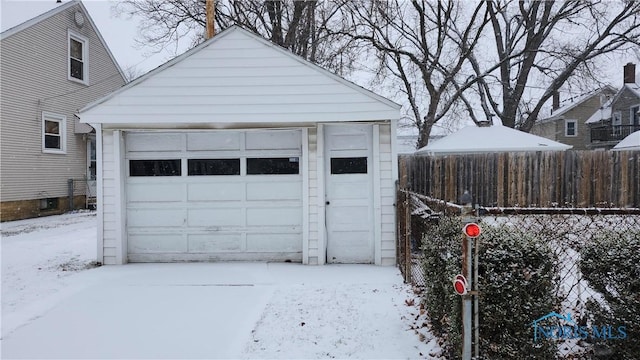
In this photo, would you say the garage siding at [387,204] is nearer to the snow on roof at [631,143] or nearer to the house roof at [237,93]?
the house roof at [237,93]

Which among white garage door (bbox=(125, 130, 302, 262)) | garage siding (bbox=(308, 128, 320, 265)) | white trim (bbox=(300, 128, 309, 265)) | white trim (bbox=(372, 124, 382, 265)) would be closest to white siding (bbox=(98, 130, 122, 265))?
white garage door (bbox=(125, 130, 302, 262))

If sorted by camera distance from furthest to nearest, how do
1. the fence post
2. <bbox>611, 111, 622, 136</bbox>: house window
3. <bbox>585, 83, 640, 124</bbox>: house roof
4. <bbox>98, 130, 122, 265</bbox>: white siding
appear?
<bbox>611, 111, 622, 136</bbox>: house window
<bbox>585, 83, 640, 124</bbox>: house roof
the fence post
<bbox>98, 130, 122, 265</bbox>: white siding

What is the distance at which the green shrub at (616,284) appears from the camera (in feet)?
10.1

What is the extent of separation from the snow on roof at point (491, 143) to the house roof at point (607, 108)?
15964 millimetres

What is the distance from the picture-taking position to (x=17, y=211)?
43.0ft

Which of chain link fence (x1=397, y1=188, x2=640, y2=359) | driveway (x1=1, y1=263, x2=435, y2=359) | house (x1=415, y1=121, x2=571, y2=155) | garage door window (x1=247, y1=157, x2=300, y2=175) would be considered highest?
house (x1=415, y1=121, x2=571, y2=155)

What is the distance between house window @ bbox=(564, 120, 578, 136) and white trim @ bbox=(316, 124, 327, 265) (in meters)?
31.9

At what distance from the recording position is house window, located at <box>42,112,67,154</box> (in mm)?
14353

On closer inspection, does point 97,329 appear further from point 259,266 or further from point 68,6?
point 68,6

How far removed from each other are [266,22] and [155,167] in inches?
629

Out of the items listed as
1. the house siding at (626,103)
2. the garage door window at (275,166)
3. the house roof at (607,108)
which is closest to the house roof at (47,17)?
the garage door window at (275,166)

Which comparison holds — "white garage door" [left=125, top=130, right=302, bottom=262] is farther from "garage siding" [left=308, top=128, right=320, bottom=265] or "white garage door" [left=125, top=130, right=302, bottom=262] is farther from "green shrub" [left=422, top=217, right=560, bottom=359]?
"green shrub" [left=422, top=217, right=560, bottom=359]

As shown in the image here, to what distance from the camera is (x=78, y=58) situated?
16109mm

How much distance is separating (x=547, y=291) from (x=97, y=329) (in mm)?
4231
